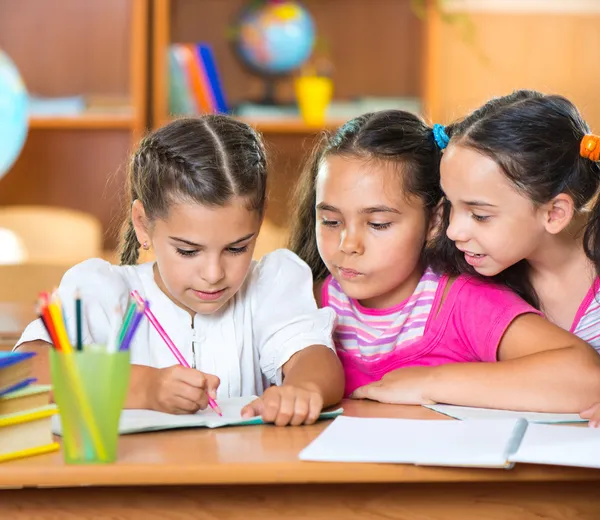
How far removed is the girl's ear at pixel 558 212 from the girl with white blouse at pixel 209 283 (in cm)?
34

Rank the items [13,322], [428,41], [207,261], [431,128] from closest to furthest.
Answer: [207,261]
[431,128]
[13,322]
[428,41]

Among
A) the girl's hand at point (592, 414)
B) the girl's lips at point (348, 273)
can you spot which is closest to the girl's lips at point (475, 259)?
the girl's lips at point (348, 273)

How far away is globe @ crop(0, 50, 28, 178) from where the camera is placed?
9.27ft

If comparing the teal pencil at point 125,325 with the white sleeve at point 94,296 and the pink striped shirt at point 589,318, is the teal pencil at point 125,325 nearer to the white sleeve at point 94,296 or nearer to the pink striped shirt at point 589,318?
the white sleeve at point 94,296

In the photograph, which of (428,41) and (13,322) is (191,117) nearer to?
(13,322)

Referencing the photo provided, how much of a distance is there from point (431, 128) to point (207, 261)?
0.47 m

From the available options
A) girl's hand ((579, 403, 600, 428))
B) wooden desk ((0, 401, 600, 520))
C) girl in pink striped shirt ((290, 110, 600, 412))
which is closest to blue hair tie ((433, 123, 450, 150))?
girl in pink striped shirt ((290, 110, 600, 412))

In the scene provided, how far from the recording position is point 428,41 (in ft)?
11.6

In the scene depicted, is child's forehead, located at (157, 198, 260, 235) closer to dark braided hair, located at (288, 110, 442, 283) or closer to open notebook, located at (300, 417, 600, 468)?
dark braided hair, located at (288, 110, 442, 283)

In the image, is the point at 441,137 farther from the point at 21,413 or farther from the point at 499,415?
the point at 21,413

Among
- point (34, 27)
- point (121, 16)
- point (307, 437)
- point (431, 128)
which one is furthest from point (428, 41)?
point (307, 437)

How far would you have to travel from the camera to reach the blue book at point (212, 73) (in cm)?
346

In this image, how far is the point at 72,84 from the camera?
3.71m

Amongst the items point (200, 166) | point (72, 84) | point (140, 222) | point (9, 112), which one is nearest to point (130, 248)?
point (140, 222)
